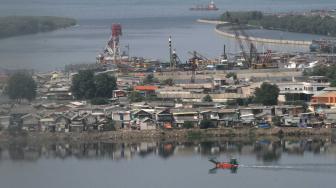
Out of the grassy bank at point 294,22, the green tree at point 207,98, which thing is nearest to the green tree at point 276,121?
the green tree at point 207,98

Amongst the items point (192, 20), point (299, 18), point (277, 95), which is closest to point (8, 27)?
point (277, 95)

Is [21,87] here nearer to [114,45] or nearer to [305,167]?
[305,167]

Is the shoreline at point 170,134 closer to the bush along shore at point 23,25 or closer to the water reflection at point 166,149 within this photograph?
the water reflection at point 166,149

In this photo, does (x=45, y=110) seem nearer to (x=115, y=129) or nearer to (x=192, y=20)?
(x=115, y=129)

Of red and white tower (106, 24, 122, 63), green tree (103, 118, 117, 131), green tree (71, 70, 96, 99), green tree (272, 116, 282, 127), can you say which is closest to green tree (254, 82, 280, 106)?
green tree (272, 116, 282, 127)

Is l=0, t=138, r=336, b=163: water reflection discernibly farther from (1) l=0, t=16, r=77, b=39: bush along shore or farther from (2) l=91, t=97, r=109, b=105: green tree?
(2) l=91, t=97, r=109, b=105: green tree
